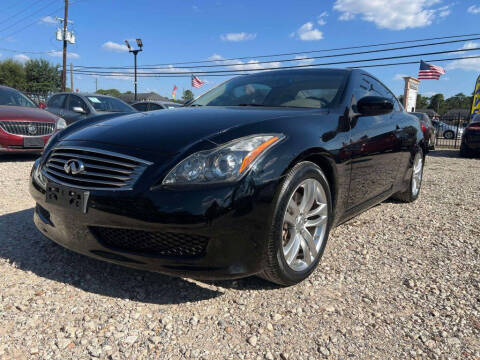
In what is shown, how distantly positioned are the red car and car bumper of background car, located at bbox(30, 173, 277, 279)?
565cm

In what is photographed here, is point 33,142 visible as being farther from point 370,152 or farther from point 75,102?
point 370,152

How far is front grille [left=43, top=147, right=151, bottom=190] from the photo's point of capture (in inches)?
74.1

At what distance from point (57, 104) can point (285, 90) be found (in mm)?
8168

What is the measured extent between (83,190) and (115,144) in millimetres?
316

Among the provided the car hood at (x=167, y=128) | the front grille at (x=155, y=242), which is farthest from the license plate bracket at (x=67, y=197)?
the car hood at (x=167, y=128)

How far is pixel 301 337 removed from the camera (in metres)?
1.76

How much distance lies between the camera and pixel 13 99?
7543 millimetres

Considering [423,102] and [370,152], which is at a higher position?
[423,102]

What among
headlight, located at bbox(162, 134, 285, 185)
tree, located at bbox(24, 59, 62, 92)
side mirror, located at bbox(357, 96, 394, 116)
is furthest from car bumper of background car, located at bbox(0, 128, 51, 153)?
tree, located at bbox(24, 59, 62, 92)

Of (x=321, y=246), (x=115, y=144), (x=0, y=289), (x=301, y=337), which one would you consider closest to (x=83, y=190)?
(x=115, y=144)

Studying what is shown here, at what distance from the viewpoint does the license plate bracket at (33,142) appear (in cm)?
664

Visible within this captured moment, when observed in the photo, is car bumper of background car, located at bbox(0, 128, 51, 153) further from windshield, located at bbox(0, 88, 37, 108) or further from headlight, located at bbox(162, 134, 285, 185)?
headlight, located at bbox(162, 134, 285, 185)

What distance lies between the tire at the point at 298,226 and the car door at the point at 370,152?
489 millimetres

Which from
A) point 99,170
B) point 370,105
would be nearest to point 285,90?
point 370,105
